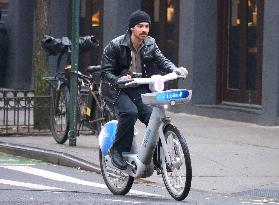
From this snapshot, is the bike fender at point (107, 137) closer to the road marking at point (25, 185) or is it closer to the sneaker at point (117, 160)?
the sneaker at point (117, 160)

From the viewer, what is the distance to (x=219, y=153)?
547 inches

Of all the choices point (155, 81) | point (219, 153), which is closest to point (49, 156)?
point (219, 153)

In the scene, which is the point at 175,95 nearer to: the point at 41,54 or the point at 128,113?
the point at 128,113

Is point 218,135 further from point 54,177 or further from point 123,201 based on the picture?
point 123,201

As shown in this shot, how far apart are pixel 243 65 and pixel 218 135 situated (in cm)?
332

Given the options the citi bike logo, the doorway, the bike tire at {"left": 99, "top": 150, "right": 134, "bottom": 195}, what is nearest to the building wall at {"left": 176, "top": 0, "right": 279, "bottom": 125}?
the doorway

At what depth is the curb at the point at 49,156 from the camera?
1271 cm

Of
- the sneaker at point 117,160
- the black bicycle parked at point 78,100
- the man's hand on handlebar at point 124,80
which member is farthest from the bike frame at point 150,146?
the black bicycle parked at point 78,100

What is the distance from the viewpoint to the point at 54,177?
12.0m

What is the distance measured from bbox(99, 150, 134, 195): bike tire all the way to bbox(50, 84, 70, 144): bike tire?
4.52m

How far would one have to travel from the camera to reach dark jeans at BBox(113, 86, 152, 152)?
977cm

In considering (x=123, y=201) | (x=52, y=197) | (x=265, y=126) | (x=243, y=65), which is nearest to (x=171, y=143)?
(x=123, y=201)

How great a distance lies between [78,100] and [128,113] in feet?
16.8

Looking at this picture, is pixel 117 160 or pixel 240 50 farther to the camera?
pixel 240 50
